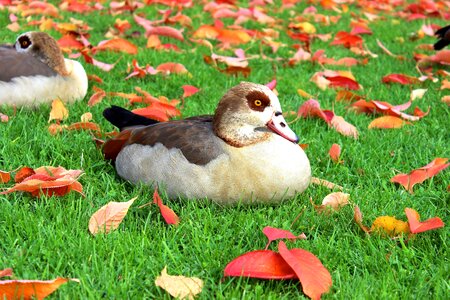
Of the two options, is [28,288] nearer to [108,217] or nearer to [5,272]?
[5,272]

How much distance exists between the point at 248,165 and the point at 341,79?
256cm

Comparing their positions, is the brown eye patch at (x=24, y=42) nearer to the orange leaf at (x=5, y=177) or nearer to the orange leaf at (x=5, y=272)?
the orange leaf at (x=5, y=177)

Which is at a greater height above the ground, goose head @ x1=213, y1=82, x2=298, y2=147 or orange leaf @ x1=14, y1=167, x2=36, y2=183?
goose head @ x1=213, y1=82, x2=298, y2=147

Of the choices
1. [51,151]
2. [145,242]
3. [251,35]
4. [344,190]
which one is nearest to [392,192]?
[344,190]

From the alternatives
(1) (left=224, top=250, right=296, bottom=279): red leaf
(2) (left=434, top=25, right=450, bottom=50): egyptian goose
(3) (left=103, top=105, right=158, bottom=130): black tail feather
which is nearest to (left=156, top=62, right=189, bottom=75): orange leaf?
(3) (left=103, top=105, right=158, bottom=130): black tail feather

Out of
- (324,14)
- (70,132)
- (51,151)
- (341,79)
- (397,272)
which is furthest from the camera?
(324,14)

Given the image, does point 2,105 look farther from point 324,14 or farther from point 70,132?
point 324,14

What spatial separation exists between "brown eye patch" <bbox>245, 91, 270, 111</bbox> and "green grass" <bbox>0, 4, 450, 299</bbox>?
0.50 meters

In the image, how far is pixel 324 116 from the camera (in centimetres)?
432

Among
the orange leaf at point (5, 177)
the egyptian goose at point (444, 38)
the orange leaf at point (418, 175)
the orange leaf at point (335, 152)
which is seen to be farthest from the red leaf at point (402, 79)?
the orange leaf at point (5, 177)

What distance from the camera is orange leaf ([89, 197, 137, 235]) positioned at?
276 centimetres

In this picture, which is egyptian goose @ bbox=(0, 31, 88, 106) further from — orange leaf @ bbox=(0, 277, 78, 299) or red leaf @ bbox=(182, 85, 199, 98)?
orange leaf @ bbox=(0, 277, 78, 299)

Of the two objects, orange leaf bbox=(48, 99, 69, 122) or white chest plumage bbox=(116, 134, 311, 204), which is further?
orange leaf bbox=(48, 99, 69, 122)

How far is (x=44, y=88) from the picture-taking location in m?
4.51
